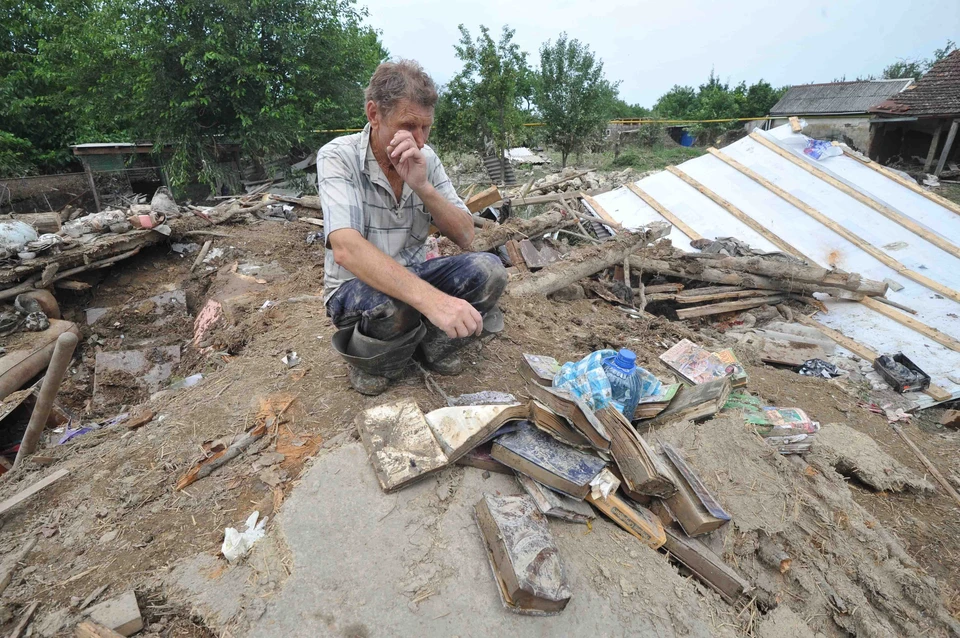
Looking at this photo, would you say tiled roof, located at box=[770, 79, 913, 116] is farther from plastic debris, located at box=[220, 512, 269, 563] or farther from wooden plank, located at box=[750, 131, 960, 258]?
plastic debris, located at box=[220, 512, 269, 563]

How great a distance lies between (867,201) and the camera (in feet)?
24.6

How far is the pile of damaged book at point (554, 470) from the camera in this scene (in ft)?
5.90

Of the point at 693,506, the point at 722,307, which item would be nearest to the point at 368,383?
the point at 693,506

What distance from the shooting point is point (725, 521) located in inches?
75.4

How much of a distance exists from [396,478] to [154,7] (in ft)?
48.3

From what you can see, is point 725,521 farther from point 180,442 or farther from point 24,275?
point 24,275

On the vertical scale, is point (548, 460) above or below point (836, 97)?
below

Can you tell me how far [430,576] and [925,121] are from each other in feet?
77.4

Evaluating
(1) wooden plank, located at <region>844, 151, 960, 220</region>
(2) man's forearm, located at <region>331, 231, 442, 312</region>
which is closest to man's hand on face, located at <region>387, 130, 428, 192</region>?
(2) man's forearm, located at <region>331, 231, 442, 312</region>

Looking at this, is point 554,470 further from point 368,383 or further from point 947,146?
point 947,146

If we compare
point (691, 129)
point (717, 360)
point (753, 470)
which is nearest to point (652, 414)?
point (753, 470)

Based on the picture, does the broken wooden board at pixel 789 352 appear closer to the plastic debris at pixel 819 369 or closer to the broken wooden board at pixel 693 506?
the plastic debris at pixel 819 369

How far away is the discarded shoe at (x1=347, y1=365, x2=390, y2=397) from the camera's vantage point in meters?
2.61

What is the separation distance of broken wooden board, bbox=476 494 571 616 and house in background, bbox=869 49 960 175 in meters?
21.2
